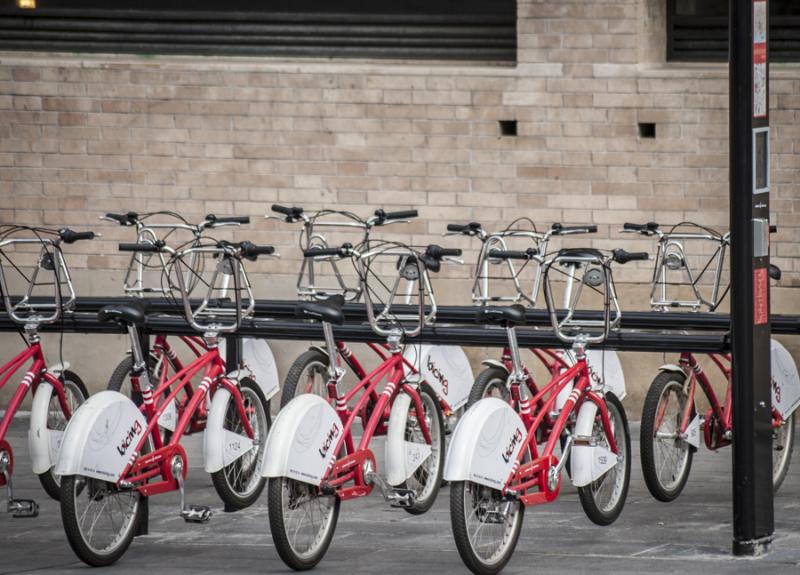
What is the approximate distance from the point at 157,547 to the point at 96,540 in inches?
21.1

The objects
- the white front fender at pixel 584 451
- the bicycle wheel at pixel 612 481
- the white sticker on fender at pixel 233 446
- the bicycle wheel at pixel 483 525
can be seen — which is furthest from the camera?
the white sticker on fender at pixel 233 446

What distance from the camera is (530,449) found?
7.52 m

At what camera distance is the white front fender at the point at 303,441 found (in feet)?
23.3

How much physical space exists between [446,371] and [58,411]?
83.2 inches

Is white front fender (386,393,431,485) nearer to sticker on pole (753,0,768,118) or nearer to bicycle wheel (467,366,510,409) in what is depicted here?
bicycle wheel (467,366,510,409)

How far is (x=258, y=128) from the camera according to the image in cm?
1238

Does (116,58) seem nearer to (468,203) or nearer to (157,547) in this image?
(468,203)

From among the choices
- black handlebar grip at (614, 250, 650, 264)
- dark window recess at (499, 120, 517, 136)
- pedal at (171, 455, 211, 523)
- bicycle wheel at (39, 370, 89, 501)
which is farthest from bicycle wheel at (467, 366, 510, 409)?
dark window recess at (499, 120, 517, 136)

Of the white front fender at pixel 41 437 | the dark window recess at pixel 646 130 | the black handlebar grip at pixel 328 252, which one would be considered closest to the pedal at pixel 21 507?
the white front fender at pixel 41 437

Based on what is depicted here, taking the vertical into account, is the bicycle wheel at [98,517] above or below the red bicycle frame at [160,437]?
below

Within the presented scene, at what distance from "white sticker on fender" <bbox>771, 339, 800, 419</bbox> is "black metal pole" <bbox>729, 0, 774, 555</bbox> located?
174cm

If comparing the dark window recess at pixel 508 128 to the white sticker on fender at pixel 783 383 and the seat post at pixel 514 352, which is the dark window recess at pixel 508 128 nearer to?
the white sticker on fender at pixel 783 383

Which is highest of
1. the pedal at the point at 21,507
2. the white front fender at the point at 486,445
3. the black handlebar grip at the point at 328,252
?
the black handlebar grip at the point at 328,252

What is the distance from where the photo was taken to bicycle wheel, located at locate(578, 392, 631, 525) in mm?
8133
